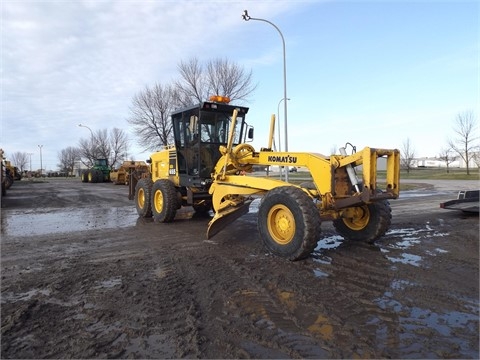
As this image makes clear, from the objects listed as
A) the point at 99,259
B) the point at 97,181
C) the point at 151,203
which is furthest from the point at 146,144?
the point at 99,259

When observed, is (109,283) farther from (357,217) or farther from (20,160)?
(20,160)

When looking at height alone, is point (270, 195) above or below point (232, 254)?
above

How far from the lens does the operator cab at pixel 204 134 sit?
1016 cm

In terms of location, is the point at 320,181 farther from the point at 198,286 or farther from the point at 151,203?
the point at 151,203

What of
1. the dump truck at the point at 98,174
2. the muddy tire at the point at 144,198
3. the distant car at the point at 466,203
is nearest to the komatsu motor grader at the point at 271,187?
the muddy tire at the point at 144,198

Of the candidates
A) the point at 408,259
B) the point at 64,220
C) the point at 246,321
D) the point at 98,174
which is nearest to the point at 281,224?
the point at 408,259

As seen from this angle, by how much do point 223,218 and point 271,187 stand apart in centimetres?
158

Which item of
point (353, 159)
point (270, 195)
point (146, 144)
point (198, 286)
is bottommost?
point (198, 286)

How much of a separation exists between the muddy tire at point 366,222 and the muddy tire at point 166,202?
4.74 meters

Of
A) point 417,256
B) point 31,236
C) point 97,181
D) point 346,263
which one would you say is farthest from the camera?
point 97,181

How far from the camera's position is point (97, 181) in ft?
133

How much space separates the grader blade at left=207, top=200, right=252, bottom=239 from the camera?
8180mm

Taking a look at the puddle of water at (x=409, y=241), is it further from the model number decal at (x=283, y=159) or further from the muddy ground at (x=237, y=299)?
the model number decal at (x=283, y=159)

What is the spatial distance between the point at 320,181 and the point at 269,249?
1.48m
